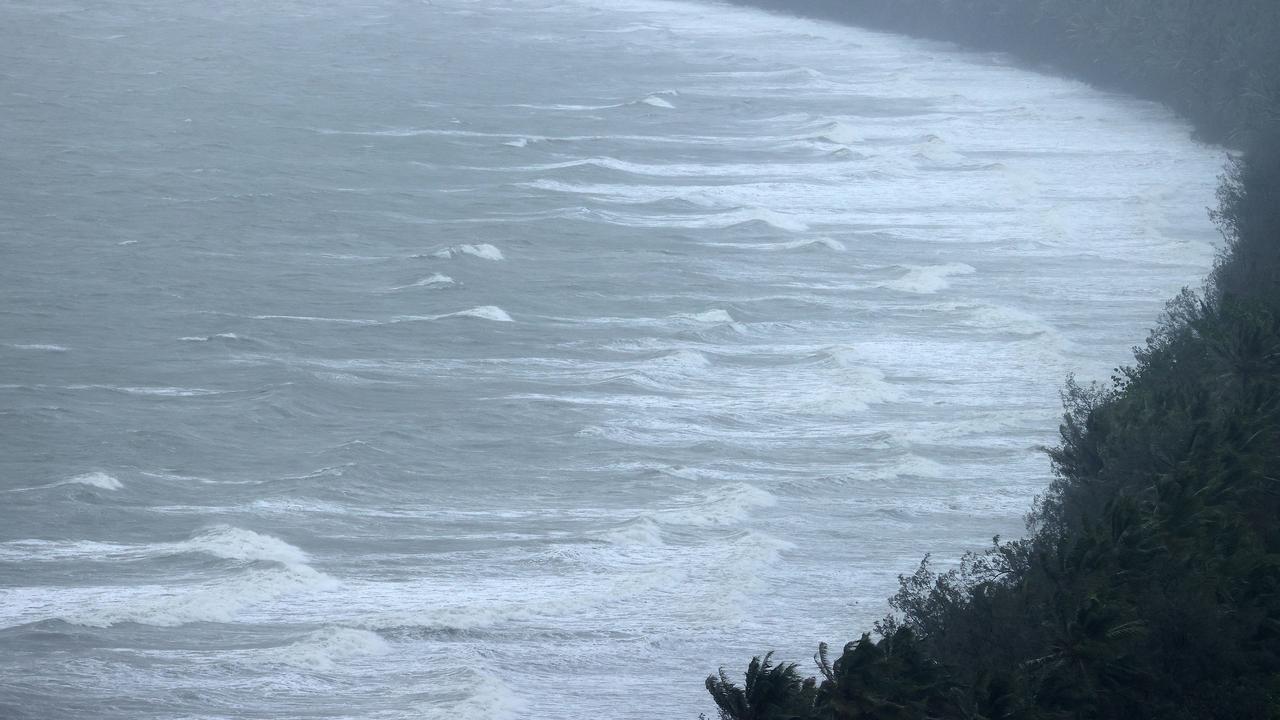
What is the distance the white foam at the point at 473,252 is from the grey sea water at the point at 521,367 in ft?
0.74

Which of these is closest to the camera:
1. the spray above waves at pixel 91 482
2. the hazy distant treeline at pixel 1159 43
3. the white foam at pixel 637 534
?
the white foam at pixel 637 534

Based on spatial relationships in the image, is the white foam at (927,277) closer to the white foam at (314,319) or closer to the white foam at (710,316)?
the white foam at (710,316)

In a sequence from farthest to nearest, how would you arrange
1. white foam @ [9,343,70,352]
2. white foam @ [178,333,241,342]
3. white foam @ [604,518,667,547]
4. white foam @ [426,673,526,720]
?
white foam @ [178,333,241,342], white foam @ [9,343,70,352], white foam @ [604,518,667,547], white foam @ [426,673,526,720]

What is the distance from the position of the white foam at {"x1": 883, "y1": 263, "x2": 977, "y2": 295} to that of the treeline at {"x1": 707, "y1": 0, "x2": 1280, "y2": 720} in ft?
53.5

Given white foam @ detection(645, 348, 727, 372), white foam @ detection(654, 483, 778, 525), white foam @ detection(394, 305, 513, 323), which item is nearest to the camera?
white foam @ detection(654, 483, 778, 525)

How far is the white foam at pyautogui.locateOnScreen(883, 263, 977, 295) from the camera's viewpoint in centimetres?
6544

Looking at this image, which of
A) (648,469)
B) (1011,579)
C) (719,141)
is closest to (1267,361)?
(1011,579)

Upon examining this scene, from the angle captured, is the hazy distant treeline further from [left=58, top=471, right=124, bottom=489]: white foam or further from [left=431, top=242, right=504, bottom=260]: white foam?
[left=58, top=471, right=124, bottom=489]: white foam

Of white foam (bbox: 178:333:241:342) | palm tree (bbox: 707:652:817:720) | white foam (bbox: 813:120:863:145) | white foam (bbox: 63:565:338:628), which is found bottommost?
white foam (bbox: 63:565:338:628)

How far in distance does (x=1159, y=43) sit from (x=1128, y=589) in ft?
252

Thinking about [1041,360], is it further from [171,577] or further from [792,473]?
[171,577]

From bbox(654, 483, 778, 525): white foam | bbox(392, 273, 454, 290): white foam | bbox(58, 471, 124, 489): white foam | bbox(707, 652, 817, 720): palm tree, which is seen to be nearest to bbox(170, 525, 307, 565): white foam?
bbox(58, 471, 124, 489): white foam

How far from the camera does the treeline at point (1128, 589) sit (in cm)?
2489

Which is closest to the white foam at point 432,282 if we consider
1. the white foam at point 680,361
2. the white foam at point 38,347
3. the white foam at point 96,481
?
the white foam at point 680,361
